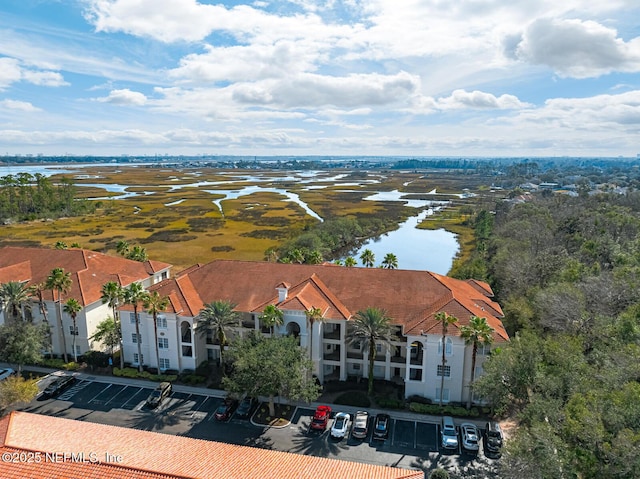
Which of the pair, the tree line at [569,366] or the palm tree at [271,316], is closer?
the tree line at [569,366]

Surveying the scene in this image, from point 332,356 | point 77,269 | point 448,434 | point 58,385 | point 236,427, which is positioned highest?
point 77,269

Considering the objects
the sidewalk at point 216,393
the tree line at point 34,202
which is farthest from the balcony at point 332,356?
the tree line at point 34,202

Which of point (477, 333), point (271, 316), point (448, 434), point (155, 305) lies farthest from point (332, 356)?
point (155, 305)

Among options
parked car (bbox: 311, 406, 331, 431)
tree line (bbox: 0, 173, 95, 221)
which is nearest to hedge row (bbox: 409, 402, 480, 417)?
parked car (bbox: 311, 406, 331, 431)

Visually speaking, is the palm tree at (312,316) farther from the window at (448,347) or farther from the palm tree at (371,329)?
the window at (448,347)

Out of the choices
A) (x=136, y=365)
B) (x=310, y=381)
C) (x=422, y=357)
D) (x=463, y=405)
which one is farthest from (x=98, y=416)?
(x=463, y=405)

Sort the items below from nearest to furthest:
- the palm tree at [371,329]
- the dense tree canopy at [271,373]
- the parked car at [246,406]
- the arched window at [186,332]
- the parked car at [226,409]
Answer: the dense tree canopy at [271,373]
the parked car at [226,409]
the parked car at [246,406]
the palm tree at [371,329]
the arched window at [186,332]

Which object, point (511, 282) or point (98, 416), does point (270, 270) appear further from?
point (511, 282)

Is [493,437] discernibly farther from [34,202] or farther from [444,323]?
[34,202]
